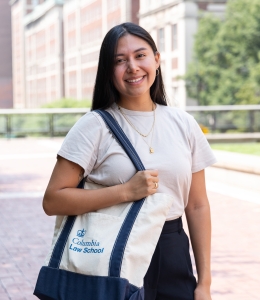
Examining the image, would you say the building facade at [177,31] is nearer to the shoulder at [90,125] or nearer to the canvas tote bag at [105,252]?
the shoulder at [90,125]

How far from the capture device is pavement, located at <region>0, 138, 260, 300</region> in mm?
5926

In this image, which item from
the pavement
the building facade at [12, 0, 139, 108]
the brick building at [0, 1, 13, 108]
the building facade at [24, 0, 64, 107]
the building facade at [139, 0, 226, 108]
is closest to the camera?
the pavement

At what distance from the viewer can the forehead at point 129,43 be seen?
242 centimetres

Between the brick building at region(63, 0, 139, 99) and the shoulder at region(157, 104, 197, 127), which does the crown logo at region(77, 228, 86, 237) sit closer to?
the shoulder at region(157, 104, 197, 127)

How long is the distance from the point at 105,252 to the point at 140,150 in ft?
1.21

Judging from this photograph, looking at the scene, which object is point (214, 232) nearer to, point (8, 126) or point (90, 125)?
point (90, 125)

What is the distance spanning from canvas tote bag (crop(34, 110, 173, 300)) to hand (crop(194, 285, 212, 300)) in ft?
1.23

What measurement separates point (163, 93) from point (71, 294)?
81 centimetres

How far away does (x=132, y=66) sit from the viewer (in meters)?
2.41

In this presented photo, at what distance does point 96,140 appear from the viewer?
2342mm

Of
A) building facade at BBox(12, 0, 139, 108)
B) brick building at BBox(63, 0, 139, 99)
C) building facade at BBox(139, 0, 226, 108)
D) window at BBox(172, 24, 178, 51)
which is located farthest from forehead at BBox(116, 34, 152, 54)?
brick building at BBox(63, 0, 139, 99)

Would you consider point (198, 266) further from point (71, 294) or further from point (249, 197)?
point (249, 197)

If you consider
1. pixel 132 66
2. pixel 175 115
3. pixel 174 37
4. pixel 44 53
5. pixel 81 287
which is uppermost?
pixel 44 53

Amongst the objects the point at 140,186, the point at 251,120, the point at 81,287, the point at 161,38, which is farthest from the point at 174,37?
the point at 81,287
